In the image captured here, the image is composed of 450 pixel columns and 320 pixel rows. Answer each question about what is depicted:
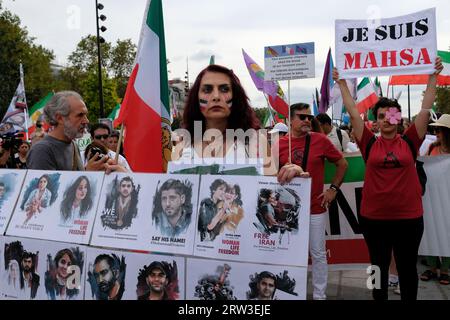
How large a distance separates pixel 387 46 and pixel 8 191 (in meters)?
3.17

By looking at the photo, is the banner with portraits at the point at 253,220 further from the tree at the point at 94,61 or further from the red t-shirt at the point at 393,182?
the tree at the point at 94,61

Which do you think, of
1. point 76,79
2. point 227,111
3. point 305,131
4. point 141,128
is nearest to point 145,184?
point 227,111

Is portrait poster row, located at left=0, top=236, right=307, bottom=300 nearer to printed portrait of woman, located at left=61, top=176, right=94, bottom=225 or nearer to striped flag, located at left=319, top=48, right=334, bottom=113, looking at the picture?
printed portrait of woman, located at left=61, top=176, right=94, bottom=225

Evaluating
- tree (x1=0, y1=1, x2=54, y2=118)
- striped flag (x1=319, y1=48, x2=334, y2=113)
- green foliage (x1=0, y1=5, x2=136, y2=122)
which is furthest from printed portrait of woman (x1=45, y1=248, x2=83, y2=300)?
tree (x1=0, y1=1, x2=54, y2=118)

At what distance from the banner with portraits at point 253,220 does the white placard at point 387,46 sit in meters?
2.20

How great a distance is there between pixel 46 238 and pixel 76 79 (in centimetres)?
5634

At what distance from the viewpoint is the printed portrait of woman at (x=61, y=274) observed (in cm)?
238

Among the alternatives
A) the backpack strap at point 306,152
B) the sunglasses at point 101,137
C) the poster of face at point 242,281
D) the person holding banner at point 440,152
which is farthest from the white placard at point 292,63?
the sunglasses at point 101,137

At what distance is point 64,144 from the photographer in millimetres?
3166

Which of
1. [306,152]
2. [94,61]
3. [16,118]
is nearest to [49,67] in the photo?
[94,61]

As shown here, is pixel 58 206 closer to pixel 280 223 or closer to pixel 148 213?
pixel 148 213

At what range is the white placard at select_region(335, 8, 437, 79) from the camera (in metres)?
3.70

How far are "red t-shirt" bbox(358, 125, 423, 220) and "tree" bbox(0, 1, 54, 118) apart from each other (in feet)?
120
